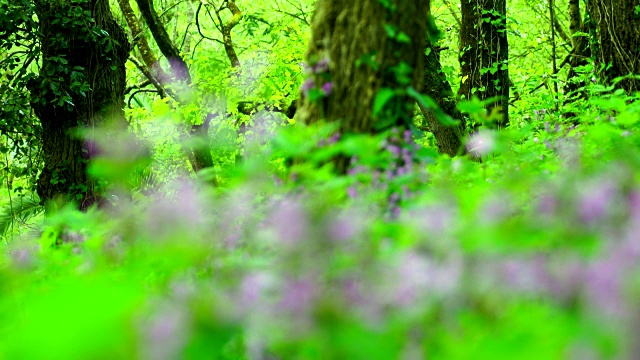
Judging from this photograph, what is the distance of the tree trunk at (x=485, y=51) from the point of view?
686 cm

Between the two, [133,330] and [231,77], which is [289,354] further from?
[231,77]

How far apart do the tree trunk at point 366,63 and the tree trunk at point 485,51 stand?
465cm

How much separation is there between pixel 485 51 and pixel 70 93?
13.7 feet

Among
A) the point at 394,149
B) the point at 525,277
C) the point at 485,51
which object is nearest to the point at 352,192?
the point at 394,149

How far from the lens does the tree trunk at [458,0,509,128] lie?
6.86 meters

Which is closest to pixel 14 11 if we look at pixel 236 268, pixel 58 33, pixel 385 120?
pixel 58 33

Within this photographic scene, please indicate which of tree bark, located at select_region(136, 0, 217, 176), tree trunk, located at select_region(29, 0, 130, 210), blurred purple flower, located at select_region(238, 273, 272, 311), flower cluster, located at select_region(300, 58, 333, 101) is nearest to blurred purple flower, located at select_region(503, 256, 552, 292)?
blurred purple flower, located at select_region(238, 273, 272, 311)

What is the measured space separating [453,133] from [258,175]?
5220 millimetres

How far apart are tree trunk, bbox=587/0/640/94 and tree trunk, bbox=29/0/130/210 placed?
4188 mm

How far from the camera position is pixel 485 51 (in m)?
7.12

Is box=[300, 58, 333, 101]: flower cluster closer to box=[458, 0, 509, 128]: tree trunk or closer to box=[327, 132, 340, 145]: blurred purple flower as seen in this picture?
box=[327, 132, 340, 145]: blurred purple flower

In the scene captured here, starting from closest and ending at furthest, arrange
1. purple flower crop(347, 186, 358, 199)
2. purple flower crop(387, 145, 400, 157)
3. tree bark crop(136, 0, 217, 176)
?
1. purple flower crop(347, 186, 358, 199)
2. purple flower crop(387, 145, 400, 157)
3. tree bark crop(136, 0, 217, 176)

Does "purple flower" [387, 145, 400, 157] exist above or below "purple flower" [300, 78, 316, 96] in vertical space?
below

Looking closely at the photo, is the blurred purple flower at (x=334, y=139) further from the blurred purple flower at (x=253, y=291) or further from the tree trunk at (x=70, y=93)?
the tree trunk at (x=70, y=93)
